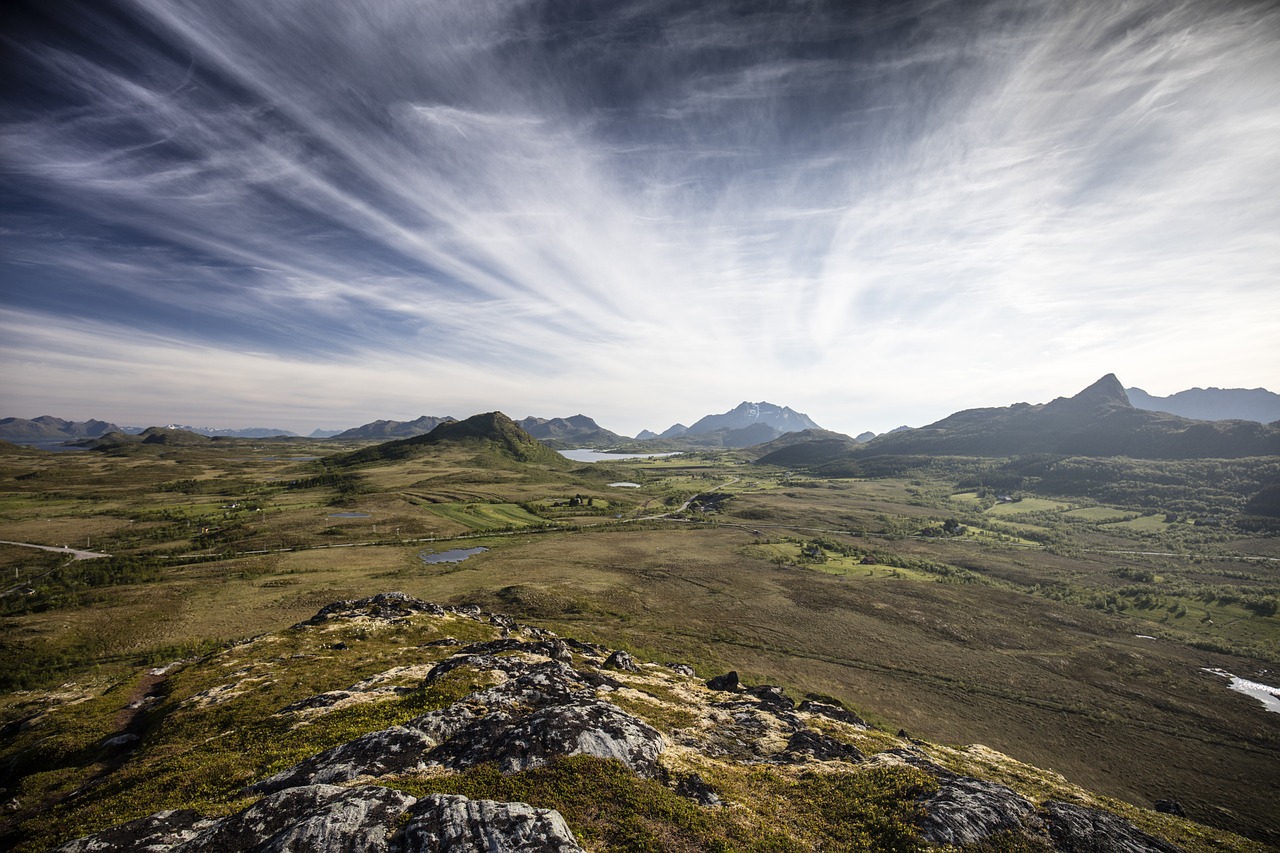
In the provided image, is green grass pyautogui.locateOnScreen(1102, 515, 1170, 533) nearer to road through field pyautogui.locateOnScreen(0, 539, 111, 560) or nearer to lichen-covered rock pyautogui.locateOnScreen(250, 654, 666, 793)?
lichen-covered rock pyautogui.locateOnScreen(250, 654, 666, 793)

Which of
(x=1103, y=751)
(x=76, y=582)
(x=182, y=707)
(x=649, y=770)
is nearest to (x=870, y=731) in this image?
(x=649, y=770)

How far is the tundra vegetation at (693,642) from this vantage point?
20.7 metres

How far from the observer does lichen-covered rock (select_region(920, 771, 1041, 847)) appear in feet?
57.0

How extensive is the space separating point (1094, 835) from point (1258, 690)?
6972 centimetres

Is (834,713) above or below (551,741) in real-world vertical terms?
below

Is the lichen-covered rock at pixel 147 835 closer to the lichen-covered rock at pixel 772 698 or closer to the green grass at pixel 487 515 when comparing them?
the lichen-covered rock at pixel 772 698

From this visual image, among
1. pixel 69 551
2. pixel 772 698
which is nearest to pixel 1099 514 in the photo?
pixel 772 698

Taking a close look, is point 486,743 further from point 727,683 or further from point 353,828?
point 727,683

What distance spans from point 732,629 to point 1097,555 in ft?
398

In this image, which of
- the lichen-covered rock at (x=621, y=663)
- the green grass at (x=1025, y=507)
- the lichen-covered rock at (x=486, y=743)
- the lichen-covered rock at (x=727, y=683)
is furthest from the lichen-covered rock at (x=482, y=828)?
the green grass at (x=1025, y=507)

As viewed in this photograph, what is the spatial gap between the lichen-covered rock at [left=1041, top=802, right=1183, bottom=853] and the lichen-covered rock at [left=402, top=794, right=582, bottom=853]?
19.8 m

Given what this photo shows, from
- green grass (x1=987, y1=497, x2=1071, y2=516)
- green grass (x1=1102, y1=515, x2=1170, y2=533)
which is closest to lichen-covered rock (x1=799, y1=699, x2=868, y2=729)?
green grass (x1=1102, y1=515, x2=1170, y2=533)

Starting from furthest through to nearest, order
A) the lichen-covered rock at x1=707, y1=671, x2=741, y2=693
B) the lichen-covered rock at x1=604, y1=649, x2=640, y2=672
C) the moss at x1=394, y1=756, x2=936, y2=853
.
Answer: the lichen-covered rock at x1=604, y1=649, x2=640, y2=672 → the lichen-covered rock at x1=707, y1=671, x2=741, y2=693 → the moss at x1=394, y1=756, x2=936, y2=853

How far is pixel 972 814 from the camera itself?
1814 cm
